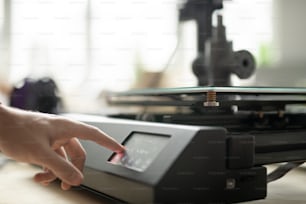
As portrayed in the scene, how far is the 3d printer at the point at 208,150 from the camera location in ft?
1.22

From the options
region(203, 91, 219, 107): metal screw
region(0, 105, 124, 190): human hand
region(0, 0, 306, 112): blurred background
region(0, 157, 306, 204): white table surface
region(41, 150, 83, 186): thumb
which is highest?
region(0, 0, 306, 112): blurred background

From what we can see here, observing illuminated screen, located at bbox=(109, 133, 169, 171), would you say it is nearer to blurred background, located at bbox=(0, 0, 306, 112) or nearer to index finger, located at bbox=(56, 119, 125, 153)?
index finger, located at bbox=(56, 119, 125, 153)

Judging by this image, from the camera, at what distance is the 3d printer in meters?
0.37

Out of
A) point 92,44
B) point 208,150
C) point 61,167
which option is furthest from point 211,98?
point 92,44

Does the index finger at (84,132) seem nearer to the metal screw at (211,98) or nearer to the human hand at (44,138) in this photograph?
the human hand at (44,138)

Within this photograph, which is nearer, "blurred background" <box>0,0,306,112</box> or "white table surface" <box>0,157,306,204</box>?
"white table surface" <box>0,157,306,204</box>

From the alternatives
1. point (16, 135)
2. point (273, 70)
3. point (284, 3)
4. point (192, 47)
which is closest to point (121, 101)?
point (192, 47)

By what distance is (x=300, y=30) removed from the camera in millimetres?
1408

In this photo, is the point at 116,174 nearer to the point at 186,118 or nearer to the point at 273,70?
the point at 186,118

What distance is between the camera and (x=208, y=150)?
0.39m

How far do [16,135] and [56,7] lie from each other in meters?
0.65

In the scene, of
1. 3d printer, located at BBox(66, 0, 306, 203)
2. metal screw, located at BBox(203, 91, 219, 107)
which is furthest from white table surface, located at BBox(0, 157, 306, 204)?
metal screw, located at BBox(203, 91, 219, 107)

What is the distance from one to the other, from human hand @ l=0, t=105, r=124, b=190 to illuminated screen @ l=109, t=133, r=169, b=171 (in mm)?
12

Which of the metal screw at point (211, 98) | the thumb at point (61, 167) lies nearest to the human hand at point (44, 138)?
the thumb at point (61, 167)
